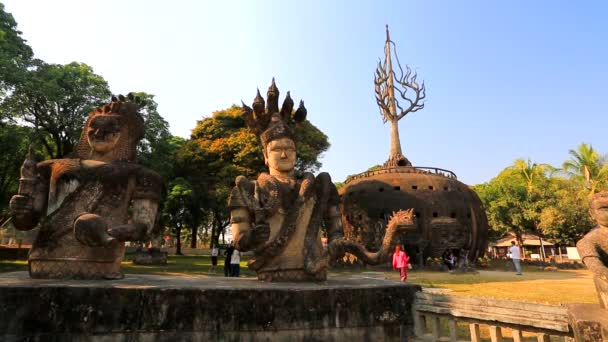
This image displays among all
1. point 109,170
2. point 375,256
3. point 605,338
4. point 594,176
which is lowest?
point 605,338

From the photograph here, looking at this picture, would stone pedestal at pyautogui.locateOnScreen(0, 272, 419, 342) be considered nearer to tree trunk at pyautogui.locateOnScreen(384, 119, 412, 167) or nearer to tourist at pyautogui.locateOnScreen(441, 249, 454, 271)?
tourist at pyautogui.locateOnScreen(441, 249, 454, 271)

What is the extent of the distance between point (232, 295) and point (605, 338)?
274 cm

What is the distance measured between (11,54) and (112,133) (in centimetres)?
1689

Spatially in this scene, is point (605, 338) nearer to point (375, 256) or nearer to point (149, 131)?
point (375, 256)

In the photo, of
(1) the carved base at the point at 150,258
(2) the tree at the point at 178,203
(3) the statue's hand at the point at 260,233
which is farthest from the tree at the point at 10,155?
(3) the statue's hand at the point at 260,233

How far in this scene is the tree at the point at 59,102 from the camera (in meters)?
17.6

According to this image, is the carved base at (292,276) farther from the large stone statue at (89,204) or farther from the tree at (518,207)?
the tree at (518,207)

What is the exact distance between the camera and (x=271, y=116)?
209 inches

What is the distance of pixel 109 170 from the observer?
4301mm

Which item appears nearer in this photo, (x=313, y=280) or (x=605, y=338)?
(x=605, y=338)

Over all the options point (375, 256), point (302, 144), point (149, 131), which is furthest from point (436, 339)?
point (302, 144)

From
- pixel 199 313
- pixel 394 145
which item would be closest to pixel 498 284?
pixel 199 313

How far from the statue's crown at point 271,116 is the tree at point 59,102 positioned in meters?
16.3

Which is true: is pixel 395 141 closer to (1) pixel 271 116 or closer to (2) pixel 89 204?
(1) pixel 271 116
